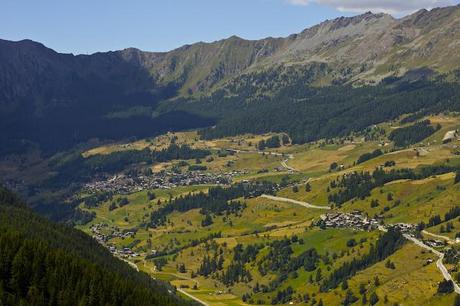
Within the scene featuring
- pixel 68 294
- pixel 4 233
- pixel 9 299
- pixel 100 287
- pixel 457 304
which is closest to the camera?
pixel 9 299

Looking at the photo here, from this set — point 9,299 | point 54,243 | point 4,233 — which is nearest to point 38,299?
point 9,299

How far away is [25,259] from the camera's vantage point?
147m

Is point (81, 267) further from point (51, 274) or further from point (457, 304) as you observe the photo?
point (457, 304)

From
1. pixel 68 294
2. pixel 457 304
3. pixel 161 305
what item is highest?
pixel 68 294

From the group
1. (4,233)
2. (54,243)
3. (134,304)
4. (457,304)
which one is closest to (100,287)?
(134,304)

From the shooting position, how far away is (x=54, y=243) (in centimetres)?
19900

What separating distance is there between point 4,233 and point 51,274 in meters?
24.9

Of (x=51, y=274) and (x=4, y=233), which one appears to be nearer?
Result: (x=51, y=274)

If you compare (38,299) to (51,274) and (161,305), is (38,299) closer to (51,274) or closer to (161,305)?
(51,274)

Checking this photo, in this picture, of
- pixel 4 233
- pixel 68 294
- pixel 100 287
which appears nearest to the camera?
pixel 68 294

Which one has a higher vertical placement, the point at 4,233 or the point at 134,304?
the point at 4,233

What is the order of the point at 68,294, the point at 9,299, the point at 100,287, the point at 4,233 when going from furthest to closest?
the point at 4,233, the point at 100,287, the point at 68,294, the point at 9,299

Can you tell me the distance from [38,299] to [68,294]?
6700mm

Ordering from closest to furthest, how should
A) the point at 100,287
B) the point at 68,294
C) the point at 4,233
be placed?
the point at 68,294, the point at 100,287, the point at 4,233
